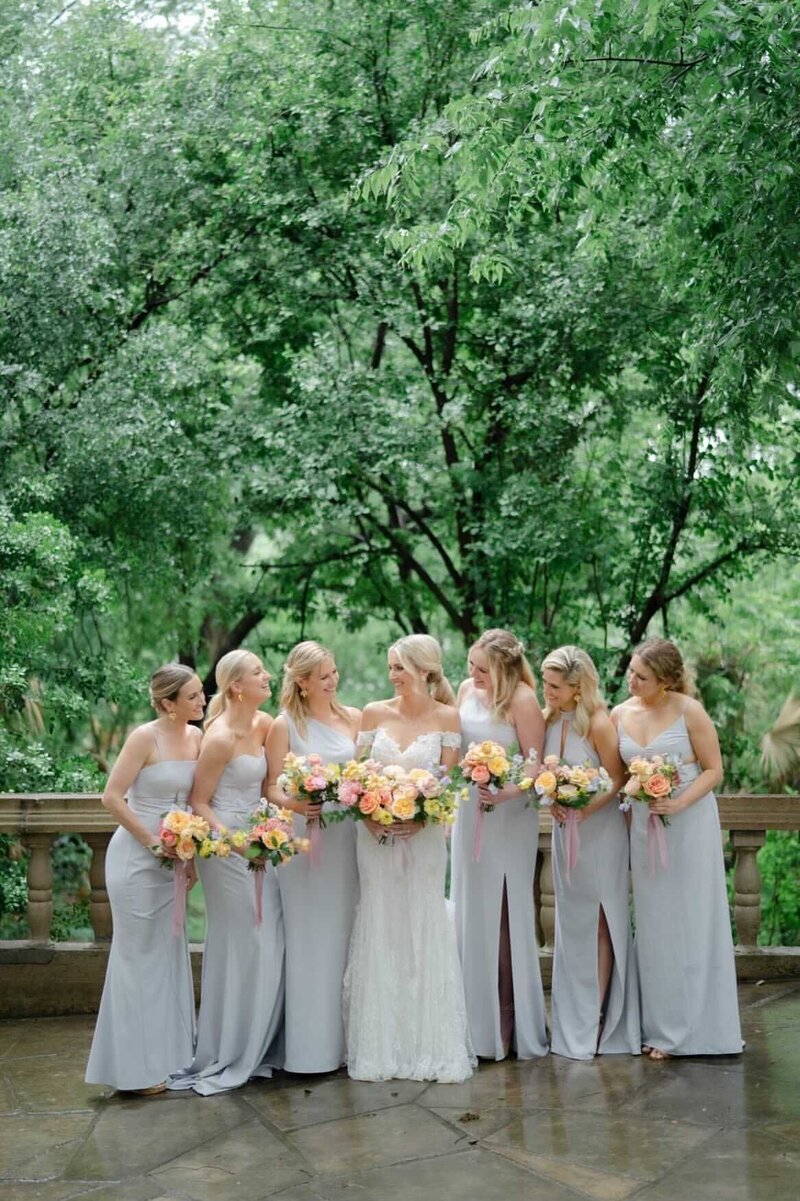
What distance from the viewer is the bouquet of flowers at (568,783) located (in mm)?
6664

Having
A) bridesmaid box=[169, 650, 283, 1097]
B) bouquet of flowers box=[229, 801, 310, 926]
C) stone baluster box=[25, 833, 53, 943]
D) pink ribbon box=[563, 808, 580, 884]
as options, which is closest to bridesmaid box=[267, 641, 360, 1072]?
bridesmaid box=[169, 650, 283, 1097]

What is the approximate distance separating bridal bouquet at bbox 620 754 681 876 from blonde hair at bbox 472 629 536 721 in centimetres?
69

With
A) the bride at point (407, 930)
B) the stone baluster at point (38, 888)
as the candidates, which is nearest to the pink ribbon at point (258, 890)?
the bride at point (407, 930)

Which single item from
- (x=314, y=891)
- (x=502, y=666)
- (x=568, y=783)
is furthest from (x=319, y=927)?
(x=502, y=666)

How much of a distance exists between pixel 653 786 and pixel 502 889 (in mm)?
944

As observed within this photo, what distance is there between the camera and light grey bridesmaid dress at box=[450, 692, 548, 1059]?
690cm

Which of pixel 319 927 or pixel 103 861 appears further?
pixel 103 861

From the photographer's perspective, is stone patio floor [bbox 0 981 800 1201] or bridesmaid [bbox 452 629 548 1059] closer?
stone patio floor [bbox 0 981 800 1201]

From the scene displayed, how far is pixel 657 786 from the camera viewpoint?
6.70 metres

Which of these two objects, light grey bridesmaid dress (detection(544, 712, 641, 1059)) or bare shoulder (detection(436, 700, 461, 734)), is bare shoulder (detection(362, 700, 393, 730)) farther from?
→ light grey bridesmaid dress (detection(544, 712, 641, 1059))

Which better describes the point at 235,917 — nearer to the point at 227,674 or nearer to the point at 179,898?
the point at 179,898

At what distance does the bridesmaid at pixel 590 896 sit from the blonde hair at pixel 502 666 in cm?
16

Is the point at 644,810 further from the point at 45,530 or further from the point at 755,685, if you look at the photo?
the point at 755,685

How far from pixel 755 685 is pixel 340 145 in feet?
21.1
